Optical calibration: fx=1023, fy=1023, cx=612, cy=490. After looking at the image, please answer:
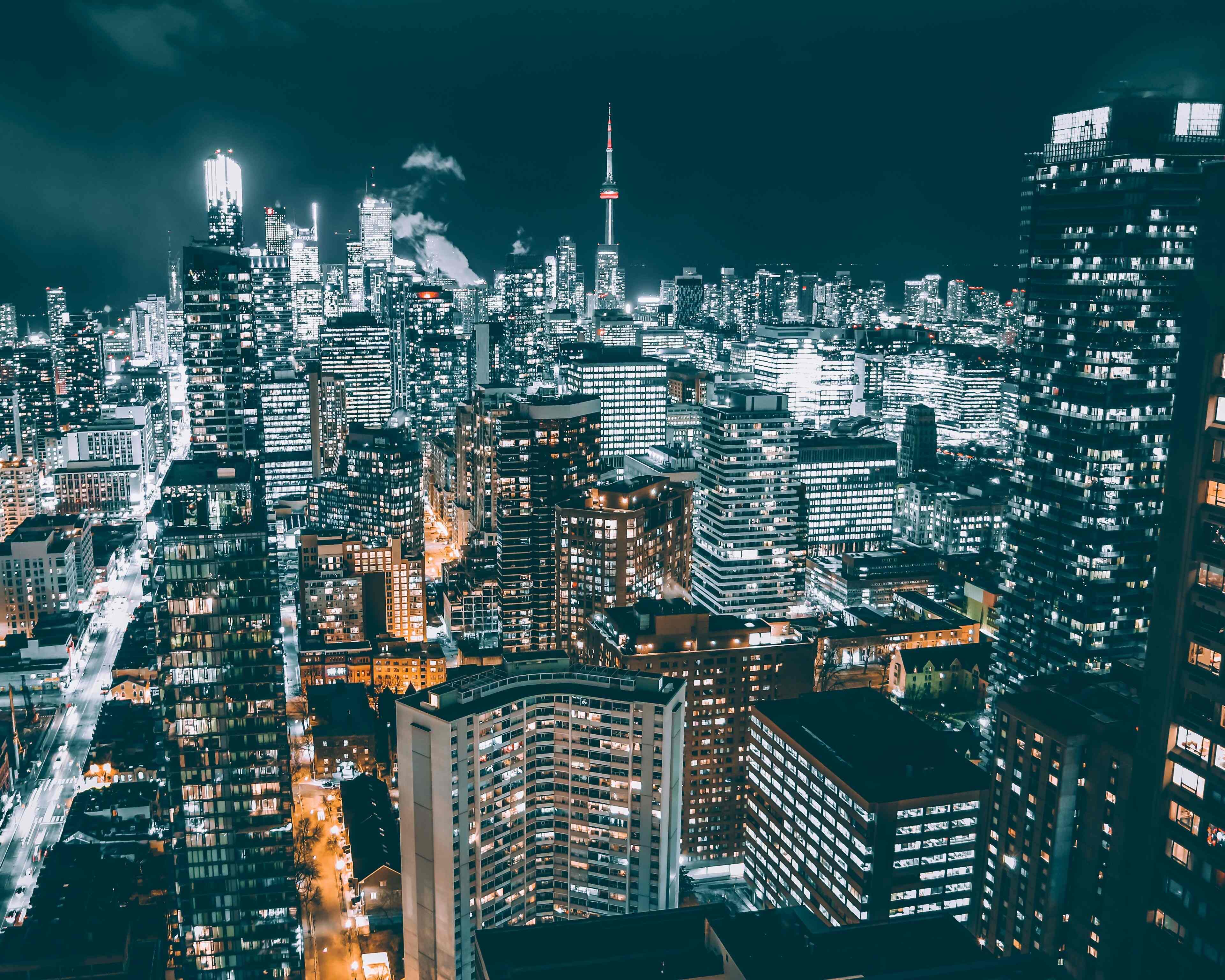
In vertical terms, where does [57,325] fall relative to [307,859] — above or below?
above

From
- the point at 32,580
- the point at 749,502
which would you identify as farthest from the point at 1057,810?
the point at 32,580

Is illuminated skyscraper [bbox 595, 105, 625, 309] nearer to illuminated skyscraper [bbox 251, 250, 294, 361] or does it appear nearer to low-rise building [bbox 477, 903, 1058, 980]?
illuminated skyscraper [bbox 251, 250, 294, 361]

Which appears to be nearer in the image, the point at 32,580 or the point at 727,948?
the point at 727,948

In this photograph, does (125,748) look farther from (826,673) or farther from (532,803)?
(826,673)

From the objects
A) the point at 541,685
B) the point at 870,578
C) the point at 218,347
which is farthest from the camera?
the point at 218,347

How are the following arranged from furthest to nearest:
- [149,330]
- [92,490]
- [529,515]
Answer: [149,330]
[92,490]
[529,515]

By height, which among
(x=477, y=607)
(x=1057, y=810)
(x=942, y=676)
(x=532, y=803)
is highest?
(x=1057, y=810)
